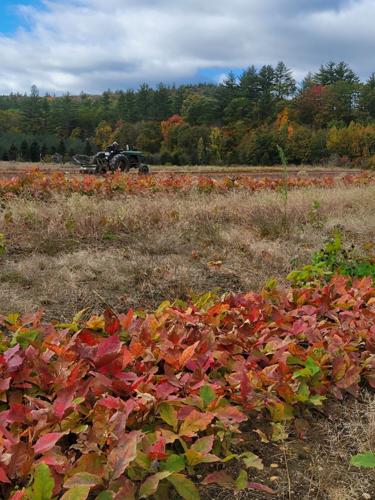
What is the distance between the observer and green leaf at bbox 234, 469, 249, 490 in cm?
159

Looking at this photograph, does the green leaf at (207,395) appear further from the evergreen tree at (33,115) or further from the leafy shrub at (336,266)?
the evergreen tree at (33,115)

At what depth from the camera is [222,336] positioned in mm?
2506

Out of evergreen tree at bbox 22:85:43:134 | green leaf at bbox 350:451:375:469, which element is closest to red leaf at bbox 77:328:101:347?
green leaf at bbox 350:451:375:469

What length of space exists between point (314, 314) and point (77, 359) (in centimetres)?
139

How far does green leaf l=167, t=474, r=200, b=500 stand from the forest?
122 ft

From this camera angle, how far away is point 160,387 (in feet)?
6.19

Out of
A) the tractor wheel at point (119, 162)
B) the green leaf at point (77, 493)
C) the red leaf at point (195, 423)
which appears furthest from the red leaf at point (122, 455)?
the tractor wheel at point (119, 162)

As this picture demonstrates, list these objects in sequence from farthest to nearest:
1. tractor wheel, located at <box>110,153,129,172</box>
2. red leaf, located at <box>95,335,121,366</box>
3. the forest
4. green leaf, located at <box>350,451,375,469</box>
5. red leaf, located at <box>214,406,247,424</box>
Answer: the forest → tractor wheel, located at <box>110,153,129,172</box> → red leaf, located at <box>95,335,121,366</box> → red leaf, located at <box>214,406,247,424</box> → green leaf, located at <box>350,451,375,469</box>

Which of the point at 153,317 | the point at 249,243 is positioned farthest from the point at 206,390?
the point at 249,243

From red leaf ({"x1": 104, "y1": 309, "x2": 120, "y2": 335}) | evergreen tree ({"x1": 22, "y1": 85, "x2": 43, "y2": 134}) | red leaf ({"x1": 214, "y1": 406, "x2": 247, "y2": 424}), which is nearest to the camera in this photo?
red leaf ({"x1": 214, "y1": 406, "x2": 247, "y2": 424})

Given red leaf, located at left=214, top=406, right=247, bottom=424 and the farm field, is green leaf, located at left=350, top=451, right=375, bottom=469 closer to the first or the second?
the farm field

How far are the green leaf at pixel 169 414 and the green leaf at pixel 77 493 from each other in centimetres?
48

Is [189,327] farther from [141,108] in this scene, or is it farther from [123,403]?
[141,108]

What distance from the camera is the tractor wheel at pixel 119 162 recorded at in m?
17.0
